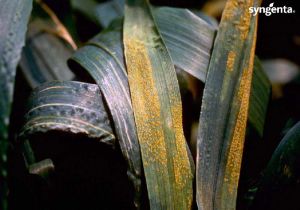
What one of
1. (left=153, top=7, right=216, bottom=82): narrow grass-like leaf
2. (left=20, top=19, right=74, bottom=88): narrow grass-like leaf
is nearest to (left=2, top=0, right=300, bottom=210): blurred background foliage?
(left=20, top=19, right=74, bottom=88): narrow grass-like leaf

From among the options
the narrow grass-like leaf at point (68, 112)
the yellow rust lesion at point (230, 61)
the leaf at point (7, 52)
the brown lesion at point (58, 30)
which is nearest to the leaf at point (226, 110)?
the yellow rust lesion at point (230, 61)

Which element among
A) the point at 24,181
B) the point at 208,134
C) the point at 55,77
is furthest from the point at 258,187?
the point at 55,77

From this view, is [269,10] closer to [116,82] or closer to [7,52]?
[116,82]

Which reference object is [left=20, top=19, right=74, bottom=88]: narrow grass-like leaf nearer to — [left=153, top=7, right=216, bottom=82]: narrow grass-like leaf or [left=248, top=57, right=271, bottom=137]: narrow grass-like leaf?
[left=153, top=7, right=216, bottom=82]: narrow grass-like leaf

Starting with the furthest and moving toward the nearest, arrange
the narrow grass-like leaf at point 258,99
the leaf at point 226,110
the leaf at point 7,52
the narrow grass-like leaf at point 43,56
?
the narrow grass-like leaf at point 43,56, the narrow grass-like leaf at point 258,99, the leaf at point 226,110, the leaf at point 7,52

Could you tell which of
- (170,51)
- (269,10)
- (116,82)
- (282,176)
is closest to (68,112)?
(116,82)

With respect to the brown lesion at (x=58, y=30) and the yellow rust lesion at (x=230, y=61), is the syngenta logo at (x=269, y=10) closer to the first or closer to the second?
the yellow rust lesion at (x=230, y=61)

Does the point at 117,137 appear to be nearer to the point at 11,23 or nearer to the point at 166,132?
the point at 166,132

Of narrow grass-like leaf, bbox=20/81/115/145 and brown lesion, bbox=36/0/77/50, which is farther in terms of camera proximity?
brown lesion, bbox=36/0/77/50
